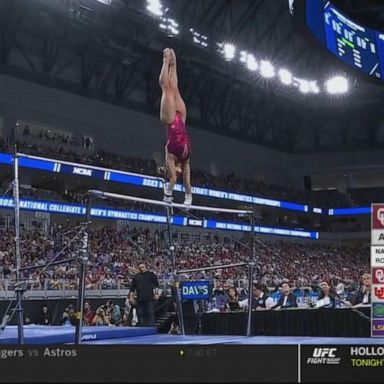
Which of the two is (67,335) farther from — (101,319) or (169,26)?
(169,26)

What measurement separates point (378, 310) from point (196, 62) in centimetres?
2375

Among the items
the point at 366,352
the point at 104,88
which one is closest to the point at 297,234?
the point at 104,88

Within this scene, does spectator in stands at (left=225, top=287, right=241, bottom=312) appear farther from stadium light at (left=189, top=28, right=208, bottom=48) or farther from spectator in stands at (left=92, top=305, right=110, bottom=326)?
stadium light at (left=189, top=28, right=208, bottom=48)

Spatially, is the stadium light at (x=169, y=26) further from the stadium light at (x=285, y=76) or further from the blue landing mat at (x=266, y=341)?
the blue landing mat at (x=266, y=341)

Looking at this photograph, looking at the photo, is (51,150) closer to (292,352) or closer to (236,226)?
(236,226)

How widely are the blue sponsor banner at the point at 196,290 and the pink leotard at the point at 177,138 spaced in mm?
3746

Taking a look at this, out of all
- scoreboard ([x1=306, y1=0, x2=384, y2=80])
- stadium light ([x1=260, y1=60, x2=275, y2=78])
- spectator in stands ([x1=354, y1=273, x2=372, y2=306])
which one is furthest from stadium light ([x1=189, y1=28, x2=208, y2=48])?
spectator in stands ([x1=354, y1=273, x2=372, y2=306])

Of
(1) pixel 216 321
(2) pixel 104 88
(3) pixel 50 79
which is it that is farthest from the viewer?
(2) pixel 104 88

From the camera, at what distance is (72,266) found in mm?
18922

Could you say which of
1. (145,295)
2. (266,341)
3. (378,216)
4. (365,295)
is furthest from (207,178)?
(378,216)

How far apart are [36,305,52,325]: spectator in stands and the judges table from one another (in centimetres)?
566

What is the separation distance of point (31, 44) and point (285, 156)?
72.1 feet

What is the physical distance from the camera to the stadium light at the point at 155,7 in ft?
78.3

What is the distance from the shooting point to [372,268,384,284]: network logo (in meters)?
6.05
